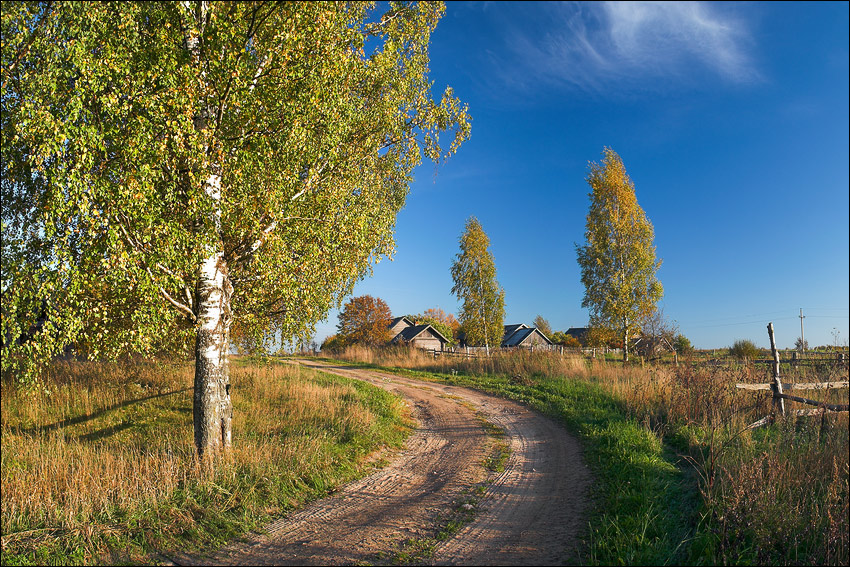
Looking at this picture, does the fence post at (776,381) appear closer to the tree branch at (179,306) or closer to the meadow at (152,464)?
the meadow at (152,464)

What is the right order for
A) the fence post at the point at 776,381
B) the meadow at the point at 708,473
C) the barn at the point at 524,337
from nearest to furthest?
the meadow at the point at 708,473 → the fence post at the point at 776,381 → the barn at the point at 524,337

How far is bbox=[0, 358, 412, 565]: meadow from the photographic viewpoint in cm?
554

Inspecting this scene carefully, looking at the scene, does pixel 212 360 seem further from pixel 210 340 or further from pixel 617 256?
pixel 617 256

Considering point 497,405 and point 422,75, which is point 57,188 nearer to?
point 422,75

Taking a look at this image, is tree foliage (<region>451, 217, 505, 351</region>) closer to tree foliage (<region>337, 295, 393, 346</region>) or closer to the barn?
tree foliage (<region>337, 295, 393, 346</region>)

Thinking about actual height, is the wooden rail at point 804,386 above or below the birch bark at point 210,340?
below

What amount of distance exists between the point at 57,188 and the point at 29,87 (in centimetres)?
153

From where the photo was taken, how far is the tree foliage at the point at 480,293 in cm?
3584

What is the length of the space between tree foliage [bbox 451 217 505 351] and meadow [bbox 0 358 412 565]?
23.0 metres

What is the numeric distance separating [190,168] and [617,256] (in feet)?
87.7

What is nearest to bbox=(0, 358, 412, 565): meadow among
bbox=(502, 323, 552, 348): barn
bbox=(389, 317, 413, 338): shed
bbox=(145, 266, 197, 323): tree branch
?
bbox=(145, 266, 197, 323): tree branch

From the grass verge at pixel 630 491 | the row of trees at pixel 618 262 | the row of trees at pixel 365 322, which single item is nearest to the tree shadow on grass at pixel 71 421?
the grass verge at pixel 630 491

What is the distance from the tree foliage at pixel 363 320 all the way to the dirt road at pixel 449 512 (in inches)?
1595

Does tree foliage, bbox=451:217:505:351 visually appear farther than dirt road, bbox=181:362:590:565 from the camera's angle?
Yes
